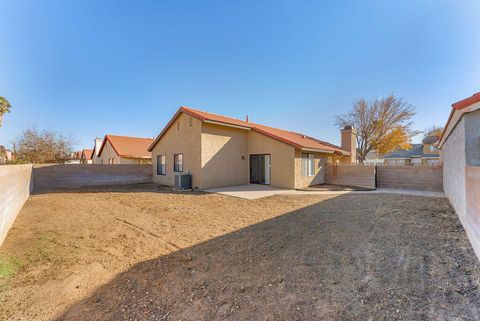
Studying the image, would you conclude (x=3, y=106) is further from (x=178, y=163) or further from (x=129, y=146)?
(x=129, y=146)

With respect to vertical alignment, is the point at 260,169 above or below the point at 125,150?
below

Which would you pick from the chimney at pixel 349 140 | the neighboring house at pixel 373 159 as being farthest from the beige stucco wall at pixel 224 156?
the neighboring house at pixel 373 159

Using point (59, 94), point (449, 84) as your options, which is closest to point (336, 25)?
point (449, 84)

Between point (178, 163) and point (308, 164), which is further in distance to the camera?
point (178, 163)

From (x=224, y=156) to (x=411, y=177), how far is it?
1135 cm

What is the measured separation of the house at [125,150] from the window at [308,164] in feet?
59.0

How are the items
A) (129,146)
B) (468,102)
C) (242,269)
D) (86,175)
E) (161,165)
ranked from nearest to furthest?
(242,269), (468,102), (86,175), (161,165), (129,146)

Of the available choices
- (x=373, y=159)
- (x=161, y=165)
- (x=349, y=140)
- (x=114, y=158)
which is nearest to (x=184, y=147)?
(x=161, y=165)

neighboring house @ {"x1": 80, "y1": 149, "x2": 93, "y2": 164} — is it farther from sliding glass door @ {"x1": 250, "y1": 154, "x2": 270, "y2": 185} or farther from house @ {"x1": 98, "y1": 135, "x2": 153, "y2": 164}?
sliding glass door @ {"x1": 250, "y1": 154, "x2": 270, "y2": 185}

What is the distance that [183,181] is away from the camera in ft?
41.4

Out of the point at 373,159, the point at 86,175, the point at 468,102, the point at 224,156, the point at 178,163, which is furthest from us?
the point at 373,159

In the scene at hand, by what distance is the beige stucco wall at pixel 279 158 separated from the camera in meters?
12.2

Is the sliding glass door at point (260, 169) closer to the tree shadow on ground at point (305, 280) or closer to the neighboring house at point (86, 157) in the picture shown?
the tree shadow on ground at point (305, 280)

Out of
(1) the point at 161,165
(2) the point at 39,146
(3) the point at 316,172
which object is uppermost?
(2) the point at 39,146
